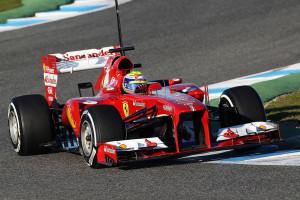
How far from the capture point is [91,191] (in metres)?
8.23

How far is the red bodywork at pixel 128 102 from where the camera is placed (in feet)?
30.5

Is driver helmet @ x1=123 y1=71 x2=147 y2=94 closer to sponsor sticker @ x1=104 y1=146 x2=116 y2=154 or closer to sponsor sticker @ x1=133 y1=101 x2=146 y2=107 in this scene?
sponsor sticker @ x1=133 y1=101 x2=146 y2=107

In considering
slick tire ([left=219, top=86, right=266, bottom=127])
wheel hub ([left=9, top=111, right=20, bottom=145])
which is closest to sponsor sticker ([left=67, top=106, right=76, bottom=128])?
wheel hub ([left=9, top=111, right=20, bottom=145])

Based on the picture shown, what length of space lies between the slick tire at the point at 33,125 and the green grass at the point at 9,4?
1266cm

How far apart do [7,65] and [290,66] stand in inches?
227

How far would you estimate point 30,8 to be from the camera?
22734 mm

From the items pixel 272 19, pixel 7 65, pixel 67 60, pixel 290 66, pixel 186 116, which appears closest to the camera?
pixel 186 116

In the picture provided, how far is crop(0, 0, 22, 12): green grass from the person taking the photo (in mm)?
23078

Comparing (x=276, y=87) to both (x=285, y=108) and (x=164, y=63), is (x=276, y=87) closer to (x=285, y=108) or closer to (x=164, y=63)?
(x=285, y=108)

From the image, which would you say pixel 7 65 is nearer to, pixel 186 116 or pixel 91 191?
pixel 186 116

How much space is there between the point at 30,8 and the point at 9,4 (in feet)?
3.12

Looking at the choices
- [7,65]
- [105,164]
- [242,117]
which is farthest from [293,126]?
[7,65]

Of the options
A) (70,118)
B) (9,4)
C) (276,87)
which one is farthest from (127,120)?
(9,4)

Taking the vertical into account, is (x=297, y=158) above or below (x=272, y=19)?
below
